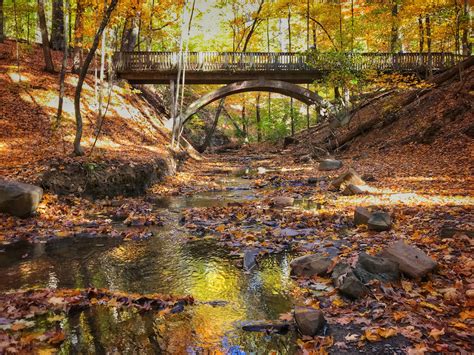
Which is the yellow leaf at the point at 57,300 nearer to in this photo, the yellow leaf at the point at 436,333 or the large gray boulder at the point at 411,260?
the yellow leaf at the point at 436,333

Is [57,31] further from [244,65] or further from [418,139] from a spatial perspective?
[418,139]

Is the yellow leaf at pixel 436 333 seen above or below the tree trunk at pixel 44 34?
below

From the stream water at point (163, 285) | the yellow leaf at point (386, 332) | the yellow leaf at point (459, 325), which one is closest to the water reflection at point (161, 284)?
the stream water at point (163, 285)

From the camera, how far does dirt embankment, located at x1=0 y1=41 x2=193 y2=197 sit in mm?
8938

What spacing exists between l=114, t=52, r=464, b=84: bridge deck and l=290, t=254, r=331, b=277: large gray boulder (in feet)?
54.7

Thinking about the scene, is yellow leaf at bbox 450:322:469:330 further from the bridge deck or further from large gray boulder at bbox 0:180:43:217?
the bridge deck

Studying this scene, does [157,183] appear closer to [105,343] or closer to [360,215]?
[360,215]

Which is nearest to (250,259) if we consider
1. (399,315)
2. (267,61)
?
(399,315)

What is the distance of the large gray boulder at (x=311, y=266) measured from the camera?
4.62 m

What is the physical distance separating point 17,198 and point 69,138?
19.7 ft

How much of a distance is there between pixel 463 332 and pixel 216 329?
2.11 metres

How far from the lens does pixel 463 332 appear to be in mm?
3002

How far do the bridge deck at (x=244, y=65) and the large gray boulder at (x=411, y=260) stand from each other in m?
16.8

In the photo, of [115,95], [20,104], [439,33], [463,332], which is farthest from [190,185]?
[439,33]
